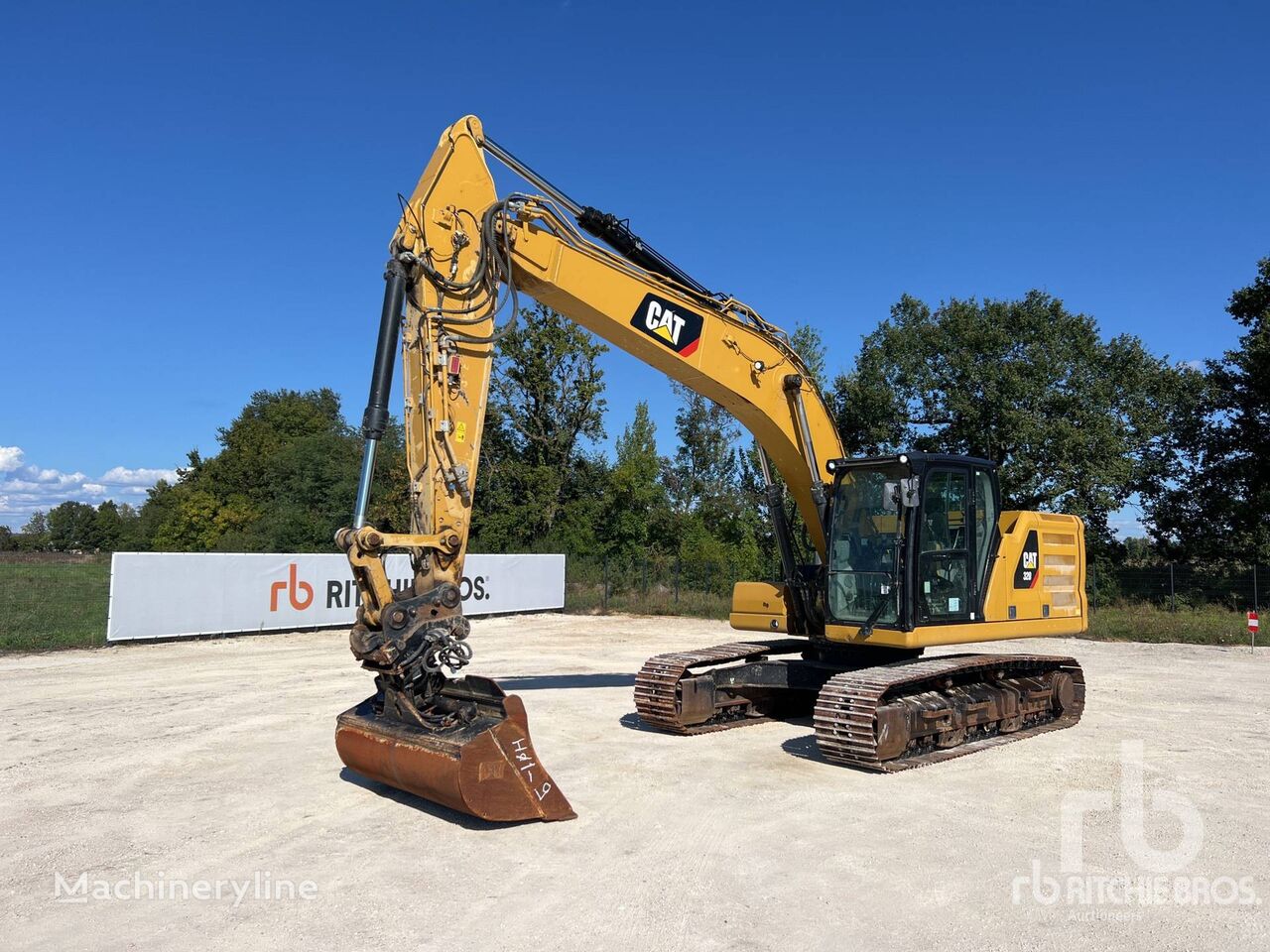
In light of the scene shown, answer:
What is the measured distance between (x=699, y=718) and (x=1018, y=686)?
3.61 metres

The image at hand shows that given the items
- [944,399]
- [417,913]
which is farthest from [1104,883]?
[944,399]

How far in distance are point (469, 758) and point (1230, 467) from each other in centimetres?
2859

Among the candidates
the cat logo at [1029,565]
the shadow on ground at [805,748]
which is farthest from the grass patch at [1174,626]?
the shadow on ground at [805,748]

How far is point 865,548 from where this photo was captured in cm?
916

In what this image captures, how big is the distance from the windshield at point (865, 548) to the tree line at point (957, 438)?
1298cm

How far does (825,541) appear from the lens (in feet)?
31.2

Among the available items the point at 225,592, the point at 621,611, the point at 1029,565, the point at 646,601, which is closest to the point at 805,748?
the point at 1029,565

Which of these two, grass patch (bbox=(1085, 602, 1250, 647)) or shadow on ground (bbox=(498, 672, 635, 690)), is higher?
grass patch (bbox=(1085, 602, 1250, 647))

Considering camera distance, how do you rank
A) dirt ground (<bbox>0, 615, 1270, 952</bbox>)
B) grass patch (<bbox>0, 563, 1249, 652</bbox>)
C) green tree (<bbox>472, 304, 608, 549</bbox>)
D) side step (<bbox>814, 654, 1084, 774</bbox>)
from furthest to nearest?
green tree (<bbox>472, 304, 608, 549</bbox>), grass patch (<bbox>0, 563, 1249, 652</bbox>), side step (<bbox>814, 654, 1084, 774</bbox>), dirt ground (<bbox>0, 615, 1270, 952</bbox>)

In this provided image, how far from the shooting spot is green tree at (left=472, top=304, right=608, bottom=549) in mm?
36438

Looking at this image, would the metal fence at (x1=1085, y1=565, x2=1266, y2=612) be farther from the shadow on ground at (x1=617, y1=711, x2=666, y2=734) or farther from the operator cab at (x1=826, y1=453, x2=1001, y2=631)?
the shadow on ground at (x1=617, y1=711, x2=666, y2=734)

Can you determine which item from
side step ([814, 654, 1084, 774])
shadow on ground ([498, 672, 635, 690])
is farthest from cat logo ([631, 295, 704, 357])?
shadow on ground ([498, 672, 635, 690])

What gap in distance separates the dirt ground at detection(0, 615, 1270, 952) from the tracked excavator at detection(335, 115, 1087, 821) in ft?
1.47

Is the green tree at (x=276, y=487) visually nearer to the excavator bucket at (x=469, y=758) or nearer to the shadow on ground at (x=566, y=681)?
the shadow on ground at (x=566, y=681)
